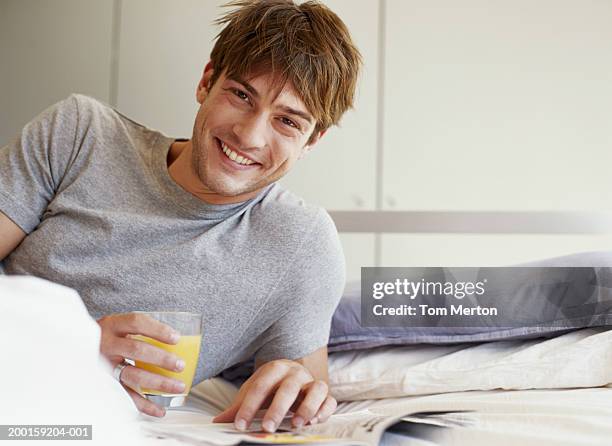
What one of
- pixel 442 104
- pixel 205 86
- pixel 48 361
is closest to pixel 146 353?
pixel 48 361

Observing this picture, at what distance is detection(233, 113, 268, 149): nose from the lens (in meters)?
0.87

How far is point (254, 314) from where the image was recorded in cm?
89

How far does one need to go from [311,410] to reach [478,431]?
0.15 m

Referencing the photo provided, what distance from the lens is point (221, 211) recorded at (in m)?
0.92

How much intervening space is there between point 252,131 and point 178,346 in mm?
320

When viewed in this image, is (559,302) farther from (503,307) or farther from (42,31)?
(42,31)

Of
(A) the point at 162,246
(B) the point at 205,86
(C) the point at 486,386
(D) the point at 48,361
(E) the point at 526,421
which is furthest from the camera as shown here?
(B) the point at 205,86

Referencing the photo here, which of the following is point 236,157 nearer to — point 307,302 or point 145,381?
point 307,302

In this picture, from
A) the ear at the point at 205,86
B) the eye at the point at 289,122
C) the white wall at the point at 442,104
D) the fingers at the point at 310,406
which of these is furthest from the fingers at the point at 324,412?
the white wall at the point at 442,104

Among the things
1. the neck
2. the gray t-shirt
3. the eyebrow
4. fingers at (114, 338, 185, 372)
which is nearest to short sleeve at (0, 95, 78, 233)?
the gray t-shirt

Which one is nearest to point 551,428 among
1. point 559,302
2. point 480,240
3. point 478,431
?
point 478,431

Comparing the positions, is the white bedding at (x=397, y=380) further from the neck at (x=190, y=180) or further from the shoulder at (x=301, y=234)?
the neck at (x=190, y=180)

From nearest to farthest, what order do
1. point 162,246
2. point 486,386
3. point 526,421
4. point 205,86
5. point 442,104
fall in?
point 526,421 → point 486,386 → point 162,246 → point 205,86 → point 442,104

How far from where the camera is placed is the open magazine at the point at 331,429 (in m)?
0.48
